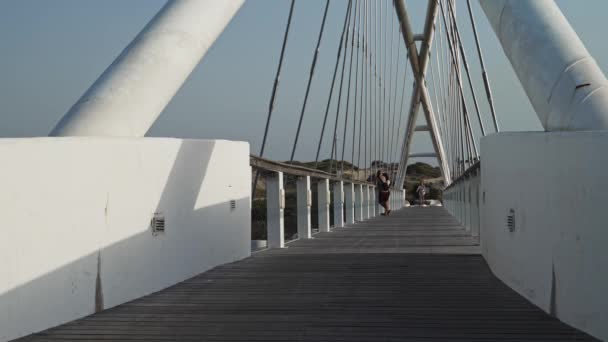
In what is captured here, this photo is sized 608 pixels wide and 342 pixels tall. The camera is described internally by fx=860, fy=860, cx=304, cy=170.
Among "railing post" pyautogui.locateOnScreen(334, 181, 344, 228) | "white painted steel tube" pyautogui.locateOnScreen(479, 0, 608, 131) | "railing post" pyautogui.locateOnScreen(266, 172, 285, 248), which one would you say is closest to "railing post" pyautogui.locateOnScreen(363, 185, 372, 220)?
"railing post" pyautogui.locateOnScreen(334, 181, 344, 228)

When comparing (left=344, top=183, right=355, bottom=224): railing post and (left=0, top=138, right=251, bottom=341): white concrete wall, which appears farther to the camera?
(left=344, top=183, right=355, bottom=224): railing post

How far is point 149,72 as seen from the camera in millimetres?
7766

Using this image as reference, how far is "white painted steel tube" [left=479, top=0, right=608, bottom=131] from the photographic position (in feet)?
20.3

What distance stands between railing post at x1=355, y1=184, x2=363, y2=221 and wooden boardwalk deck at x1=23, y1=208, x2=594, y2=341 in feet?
52.8

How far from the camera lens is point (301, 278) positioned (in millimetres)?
7375

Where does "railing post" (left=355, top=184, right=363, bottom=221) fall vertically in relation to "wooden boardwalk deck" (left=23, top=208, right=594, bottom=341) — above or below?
above

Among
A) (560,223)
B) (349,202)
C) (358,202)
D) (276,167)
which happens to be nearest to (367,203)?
(358,202)

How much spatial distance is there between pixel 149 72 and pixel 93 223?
255 cm

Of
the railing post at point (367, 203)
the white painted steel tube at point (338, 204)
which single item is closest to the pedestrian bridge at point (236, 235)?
the white painted steel tube at point (338, 204)

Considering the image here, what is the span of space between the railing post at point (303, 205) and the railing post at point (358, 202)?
10.4 metres

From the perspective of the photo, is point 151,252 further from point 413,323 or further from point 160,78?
point 413,323

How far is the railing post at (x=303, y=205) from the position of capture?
45.8ft

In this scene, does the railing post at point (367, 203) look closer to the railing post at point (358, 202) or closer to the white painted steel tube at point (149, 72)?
the railing post at point (358, 202)

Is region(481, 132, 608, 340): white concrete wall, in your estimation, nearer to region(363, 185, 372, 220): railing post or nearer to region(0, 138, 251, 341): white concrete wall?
region(0, 138, 251, 341): white concrete wall
